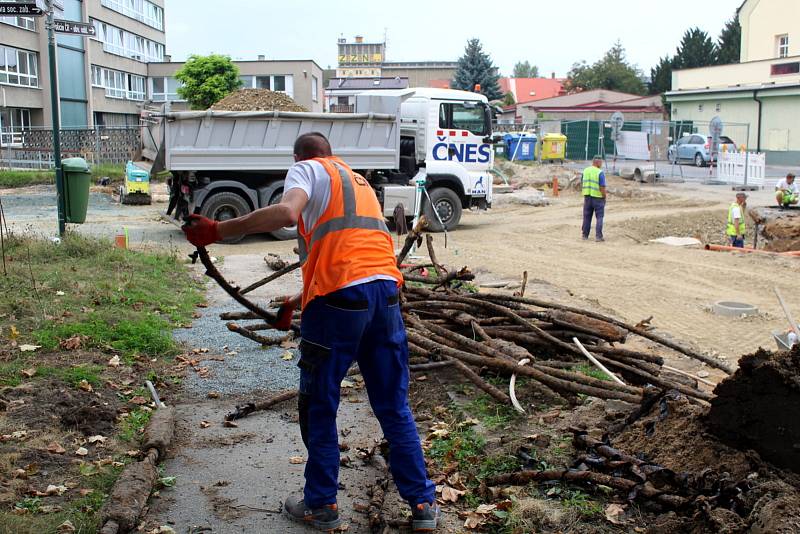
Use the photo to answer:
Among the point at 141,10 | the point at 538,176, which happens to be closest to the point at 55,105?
the point at 538,176

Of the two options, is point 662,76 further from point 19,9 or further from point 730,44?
point 19,9

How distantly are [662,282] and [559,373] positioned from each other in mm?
8364

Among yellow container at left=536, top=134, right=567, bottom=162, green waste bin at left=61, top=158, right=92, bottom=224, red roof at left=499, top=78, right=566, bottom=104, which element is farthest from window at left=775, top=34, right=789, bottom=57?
green waste bin at left=61, top=158, right=92, bottom=224

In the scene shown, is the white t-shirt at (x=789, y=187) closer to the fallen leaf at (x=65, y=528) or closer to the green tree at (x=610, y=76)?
the fallen leaf at (x=65, y=528)

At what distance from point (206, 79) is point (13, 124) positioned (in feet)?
34.3

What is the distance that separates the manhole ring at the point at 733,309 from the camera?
11.2 m

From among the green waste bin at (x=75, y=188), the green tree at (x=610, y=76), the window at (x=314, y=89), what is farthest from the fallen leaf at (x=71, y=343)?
the green tree at (x=610, y=76)

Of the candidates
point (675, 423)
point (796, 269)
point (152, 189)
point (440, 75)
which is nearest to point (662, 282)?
point (796, 269)

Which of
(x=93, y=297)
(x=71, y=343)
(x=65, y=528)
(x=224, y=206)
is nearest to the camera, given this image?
(x=65, y=528)

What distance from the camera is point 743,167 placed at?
95.9ft

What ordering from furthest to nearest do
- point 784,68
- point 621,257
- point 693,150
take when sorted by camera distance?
1. point 784,68
2. point 693,150
3. point 621,257

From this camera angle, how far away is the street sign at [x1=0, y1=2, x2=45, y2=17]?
9602mm

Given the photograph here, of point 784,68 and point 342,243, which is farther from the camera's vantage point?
point 784,68

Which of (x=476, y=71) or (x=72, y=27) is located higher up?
(x=476, y=71)
